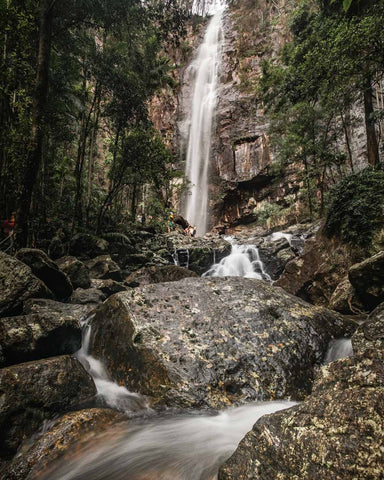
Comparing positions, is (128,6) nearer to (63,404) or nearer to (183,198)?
(63,404)

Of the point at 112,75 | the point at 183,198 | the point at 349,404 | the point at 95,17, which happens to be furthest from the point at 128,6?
the point at 183,198

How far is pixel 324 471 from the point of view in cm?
132

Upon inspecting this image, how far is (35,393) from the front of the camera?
2777mm

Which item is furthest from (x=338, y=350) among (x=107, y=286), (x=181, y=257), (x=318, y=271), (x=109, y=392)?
(x=181, y=257)

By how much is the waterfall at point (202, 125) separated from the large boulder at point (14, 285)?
68.9 feet

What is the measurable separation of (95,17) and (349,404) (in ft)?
41.1

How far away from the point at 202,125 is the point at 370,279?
1177 inches

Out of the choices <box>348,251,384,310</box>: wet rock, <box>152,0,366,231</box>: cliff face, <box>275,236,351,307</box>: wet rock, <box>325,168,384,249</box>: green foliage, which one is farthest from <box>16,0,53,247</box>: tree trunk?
<box>152,0,366,231</box>: cliff face

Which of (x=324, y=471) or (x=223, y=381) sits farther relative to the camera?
(x=223, y=381)

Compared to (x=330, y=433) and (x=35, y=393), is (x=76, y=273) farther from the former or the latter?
(x=330, y=433)

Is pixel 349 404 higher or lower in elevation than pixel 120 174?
lower

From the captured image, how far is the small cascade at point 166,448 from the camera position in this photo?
2.01 metres

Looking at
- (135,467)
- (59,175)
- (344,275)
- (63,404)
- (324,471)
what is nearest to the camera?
(324,471)

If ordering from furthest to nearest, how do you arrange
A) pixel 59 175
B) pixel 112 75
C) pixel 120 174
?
pixel 59 175 → pixel 120 174 → pixel 112 75
